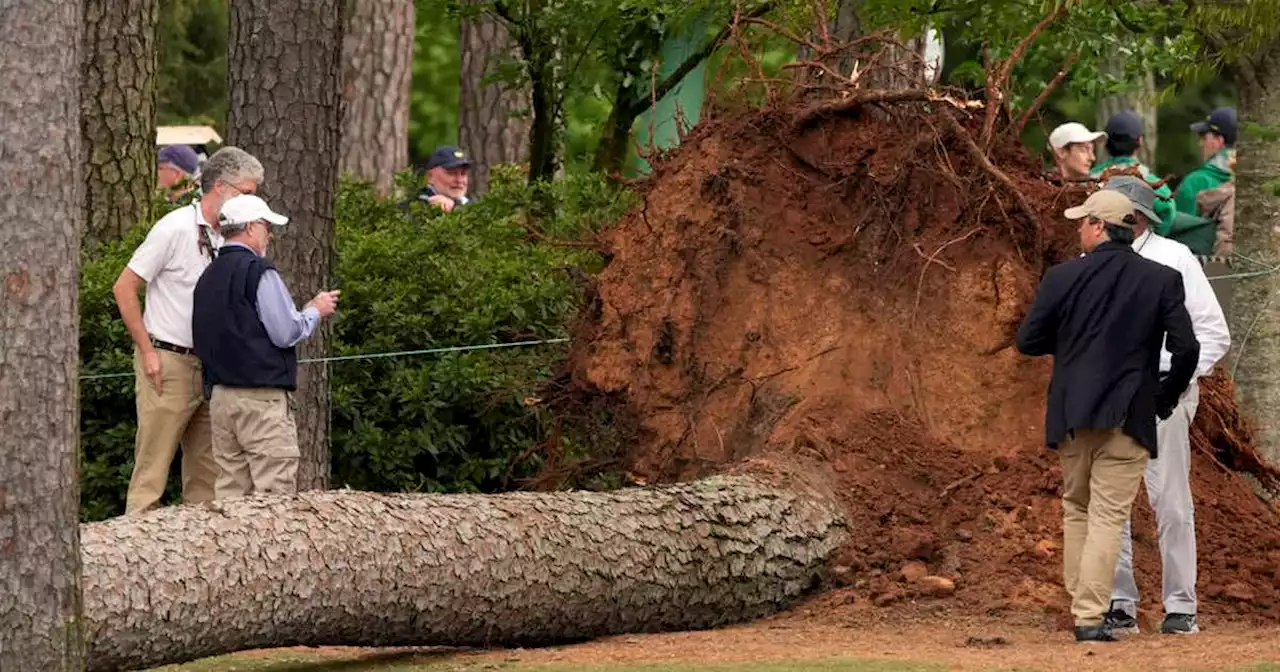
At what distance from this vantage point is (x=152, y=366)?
11.1 metres

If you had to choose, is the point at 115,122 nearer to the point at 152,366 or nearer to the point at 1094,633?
the point at 152,366

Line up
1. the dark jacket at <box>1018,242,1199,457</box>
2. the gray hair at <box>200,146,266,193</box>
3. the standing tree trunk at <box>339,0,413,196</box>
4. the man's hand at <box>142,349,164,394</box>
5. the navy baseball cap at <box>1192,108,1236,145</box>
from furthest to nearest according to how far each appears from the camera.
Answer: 1. the standing tree trunk at <box>339,0,413,196</box>
2. the navy baseball cap at <box>1192,108,1236,145</box>
3. the man's hand at <box>142,349,164,394</box>
4. the gray hair at <box>200,146,266,193</box>
5. the dark jacket at <box>1018,242,1199,457</box>

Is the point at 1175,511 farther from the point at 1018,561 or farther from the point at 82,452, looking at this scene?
the point at 82,452

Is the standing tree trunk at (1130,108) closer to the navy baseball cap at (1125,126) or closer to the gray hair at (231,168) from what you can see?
the navy baseball cap at (1125,126)

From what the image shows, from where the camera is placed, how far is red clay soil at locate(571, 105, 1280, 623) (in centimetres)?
1108

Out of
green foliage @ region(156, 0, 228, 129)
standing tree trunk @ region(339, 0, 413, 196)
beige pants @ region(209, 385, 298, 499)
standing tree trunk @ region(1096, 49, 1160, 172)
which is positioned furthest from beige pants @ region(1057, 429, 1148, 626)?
green foliage @ region(156, 0, 228, 129)

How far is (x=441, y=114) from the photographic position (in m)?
37.9

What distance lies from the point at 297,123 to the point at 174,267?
138 cm

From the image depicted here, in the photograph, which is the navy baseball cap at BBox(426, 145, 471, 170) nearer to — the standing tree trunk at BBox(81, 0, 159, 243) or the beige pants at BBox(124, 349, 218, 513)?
the standing tree trunk at BBox(81, 0, 159, 243)

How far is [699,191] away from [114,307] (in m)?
3.60

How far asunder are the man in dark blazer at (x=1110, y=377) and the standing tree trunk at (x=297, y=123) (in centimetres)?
430

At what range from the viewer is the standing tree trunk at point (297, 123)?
12.3 m

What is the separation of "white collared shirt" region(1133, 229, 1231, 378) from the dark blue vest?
397 cm

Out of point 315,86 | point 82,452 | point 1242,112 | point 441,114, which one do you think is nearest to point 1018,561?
point 1242,112
